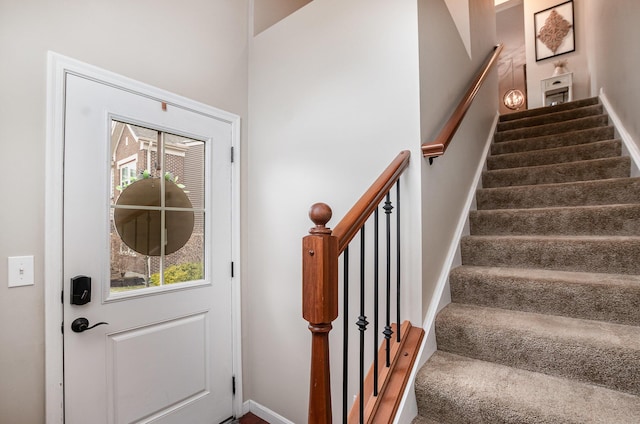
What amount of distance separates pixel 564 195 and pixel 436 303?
Answer: 1297 millimetres

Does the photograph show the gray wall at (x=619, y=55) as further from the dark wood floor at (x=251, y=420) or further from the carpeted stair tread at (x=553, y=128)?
the dark wood floor at (x=251, y=420)

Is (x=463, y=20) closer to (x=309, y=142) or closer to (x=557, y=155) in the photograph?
(x=557, y=155)

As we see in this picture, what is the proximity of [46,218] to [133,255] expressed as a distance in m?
0.42

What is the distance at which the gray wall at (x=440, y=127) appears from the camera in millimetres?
1588

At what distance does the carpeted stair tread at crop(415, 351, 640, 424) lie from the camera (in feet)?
3.52

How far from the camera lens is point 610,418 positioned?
3.38 ft

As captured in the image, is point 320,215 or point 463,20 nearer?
point 320,215

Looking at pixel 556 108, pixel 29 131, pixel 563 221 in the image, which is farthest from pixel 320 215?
pixel 556 108

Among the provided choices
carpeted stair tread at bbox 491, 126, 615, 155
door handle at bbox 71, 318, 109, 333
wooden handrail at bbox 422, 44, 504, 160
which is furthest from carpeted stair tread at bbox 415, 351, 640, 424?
carpeted stair tread at bbox 491, 126, 615, 155

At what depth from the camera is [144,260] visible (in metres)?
1.79

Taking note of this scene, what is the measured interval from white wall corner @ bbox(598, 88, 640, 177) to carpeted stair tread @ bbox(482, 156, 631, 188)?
0.04 meters

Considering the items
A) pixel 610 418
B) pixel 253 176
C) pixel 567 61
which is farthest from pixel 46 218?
pixel 567 61

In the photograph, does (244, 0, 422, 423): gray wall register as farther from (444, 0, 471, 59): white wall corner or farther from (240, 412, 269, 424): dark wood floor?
(444, 0, 471, 59): white wall corner

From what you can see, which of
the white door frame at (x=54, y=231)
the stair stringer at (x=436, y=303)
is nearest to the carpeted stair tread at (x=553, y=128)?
the stair stringer at (x=436, y=303)
